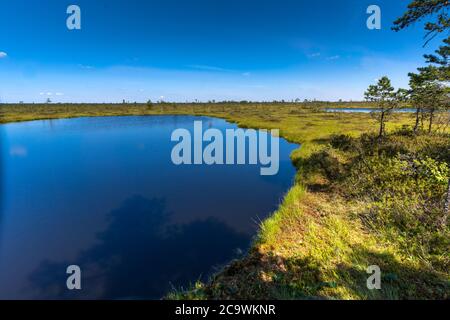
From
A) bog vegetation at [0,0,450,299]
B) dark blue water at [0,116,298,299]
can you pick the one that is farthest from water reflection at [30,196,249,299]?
bog vegetation at [0,0,450,299]

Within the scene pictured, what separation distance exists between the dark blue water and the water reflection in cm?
4

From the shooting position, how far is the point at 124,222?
1195 centimetres

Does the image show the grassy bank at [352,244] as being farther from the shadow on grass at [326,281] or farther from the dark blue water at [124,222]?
the dark blue water at [124,222]

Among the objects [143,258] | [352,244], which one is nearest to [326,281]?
[352,244]

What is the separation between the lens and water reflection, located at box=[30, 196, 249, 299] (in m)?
7.91

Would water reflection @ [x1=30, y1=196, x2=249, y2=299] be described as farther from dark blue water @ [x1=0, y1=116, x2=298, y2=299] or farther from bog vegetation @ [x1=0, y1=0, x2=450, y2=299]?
bog vegetation @ [x1=0, y1=0, x2=450, y2=299]

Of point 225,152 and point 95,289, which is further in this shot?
point 225,152

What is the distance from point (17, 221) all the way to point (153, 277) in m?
8.99

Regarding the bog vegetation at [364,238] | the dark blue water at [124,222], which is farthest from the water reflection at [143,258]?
the bog vegetation at [364,238]

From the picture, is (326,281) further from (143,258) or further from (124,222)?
(124,222)

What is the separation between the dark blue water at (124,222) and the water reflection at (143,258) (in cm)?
4

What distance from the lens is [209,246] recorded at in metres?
10.1
